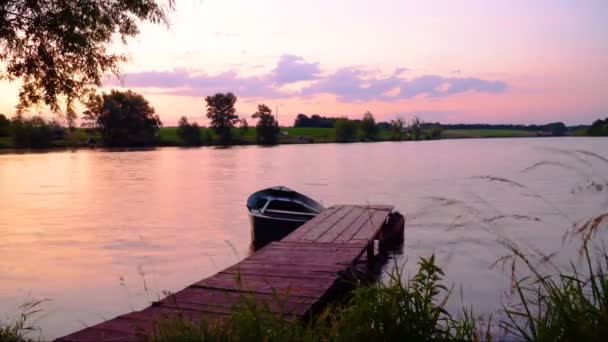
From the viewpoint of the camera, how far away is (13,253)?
15234mm

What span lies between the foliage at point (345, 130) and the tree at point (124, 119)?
60.5 m

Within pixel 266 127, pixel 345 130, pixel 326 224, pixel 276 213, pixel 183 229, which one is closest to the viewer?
pixel 326 224

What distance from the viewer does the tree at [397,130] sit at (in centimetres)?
18009

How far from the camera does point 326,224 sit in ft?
40.4

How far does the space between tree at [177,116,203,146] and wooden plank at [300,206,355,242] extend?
10920 centimetres

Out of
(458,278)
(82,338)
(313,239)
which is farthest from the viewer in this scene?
(458,278)

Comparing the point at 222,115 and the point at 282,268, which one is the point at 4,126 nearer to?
the point at 222,115

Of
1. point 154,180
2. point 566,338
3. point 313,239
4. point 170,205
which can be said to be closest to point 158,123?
point 154,180

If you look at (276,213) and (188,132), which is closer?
(276,213)

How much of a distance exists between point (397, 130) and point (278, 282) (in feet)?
589

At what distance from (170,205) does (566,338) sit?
25.3 metres

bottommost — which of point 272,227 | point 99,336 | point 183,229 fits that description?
point 183,229

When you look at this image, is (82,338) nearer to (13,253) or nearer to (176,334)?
(176,334)

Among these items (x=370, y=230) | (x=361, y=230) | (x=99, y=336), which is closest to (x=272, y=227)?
(x=361, y=230)
